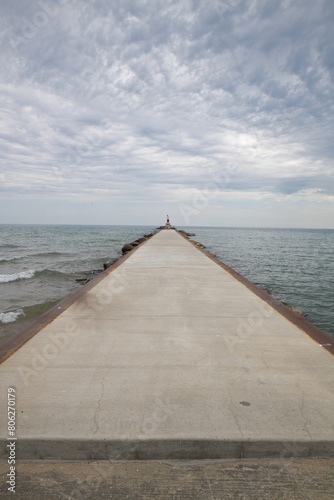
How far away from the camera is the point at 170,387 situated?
252cm

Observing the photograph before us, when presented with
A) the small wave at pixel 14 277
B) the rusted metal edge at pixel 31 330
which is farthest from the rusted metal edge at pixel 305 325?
the small wave at pixel 14 277

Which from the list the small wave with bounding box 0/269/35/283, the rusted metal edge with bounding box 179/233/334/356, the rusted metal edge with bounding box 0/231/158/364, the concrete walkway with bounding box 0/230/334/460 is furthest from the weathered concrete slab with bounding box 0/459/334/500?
the small wave with bounding box 0/269/35/283

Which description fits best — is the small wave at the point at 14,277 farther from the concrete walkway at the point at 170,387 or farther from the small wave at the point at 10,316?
the concrete walkway at the point at 170,387

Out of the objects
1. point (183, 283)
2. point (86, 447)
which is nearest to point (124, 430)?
point (86, 447)

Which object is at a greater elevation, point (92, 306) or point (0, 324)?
point (92, 306)

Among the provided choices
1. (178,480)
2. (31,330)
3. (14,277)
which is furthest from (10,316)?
(14,277)

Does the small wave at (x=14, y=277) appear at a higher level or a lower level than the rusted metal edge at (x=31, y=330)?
lower

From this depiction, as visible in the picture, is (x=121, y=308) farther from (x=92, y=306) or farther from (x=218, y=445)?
(x=218, y=445)

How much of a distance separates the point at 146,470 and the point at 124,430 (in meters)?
0.28

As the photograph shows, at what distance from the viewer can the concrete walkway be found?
76.4 inches

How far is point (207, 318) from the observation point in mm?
4219

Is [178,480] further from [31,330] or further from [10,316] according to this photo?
[10,316]

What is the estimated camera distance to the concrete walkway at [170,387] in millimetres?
1941

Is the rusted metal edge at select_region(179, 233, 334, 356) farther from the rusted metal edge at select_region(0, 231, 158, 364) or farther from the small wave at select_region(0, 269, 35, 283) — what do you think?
the small wave at select_region(0, 269, 35, 283)
